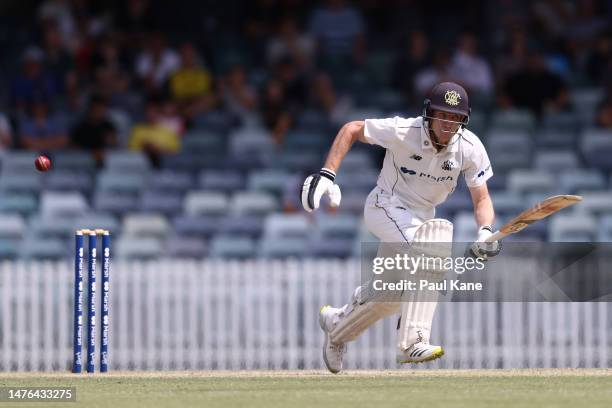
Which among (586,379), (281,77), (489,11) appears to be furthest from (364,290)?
(489,11)

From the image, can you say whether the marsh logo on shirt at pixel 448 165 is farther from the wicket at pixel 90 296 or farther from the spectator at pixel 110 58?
the spectator at pixel 110 58

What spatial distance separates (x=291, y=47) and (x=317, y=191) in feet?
28.0

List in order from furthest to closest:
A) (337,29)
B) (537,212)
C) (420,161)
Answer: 1. (337,29)
2. (420,161)
3. (537,212)

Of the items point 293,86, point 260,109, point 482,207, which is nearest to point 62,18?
point 260,109

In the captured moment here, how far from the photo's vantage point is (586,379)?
31.3 feet

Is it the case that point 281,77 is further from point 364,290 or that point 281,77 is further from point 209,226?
point 364,290

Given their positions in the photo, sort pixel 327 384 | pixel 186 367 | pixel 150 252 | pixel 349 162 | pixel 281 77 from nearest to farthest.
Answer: pixel 327 384, pixel 186 367, pixel 150 252, pixel 349 162, pixel 281 77

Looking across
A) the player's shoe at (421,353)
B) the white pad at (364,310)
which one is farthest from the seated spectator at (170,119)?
the player's shoe at (421,353)

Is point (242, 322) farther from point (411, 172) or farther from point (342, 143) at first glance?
point (342, 143)

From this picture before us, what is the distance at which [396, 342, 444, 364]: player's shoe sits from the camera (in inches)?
356

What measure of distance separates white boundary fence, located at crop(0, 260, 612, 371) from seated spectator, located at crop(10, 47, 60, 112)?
12.4 ft

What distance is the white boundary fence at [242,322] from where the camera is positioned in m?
13.5

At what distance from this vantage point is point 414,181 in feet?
31.4

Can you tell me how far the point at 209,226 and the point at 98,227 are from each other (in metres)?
1.07
